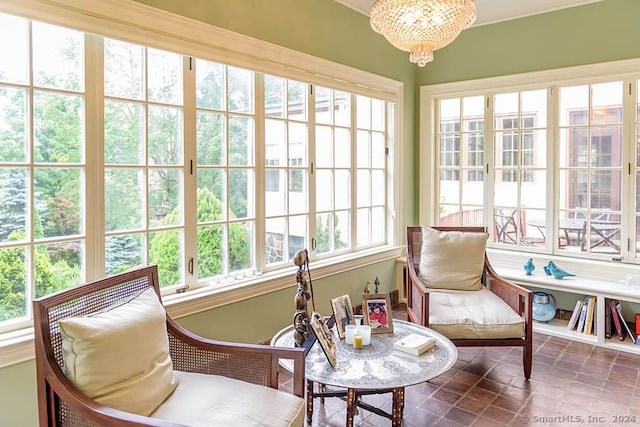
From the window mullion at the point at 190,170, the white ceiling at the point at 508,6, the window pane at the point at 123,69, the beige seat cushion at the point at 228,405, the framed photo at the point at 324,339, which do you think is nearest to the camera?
the beige seat cushion at the point at 228,405

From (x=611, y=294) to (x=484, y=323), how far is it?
51.9 inches

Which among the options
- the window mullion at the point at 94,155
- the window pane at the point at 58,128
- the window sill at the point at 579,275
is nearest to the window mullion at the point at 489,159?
the window sill at the point at 579,275

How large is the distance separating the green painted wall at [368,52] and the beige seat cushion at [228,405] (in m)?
0.89

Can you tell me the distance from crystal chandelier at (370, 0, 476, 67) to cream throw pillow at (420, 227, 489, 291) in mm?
1570

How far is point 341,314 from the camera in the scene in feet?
8.43

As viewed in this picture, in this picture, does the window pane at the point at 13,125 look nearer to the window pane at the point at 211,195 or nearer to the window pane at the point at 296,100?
the window pane at the point at 211,195

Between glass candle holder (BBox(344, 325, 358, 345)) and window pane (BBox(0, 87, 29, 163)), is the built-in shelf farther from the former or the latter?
window pane (BBox(0, 87, 29, 163))

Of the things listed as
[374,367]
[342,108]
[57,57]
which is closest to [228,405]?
[374,367]

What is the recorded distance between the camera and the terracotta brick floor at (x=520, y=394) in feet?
8.17

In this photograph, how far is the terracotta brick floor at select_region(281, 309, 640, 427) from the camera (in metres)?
2.49

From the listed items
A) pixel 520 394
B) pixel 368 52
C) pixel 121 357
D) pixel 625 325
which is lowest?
pixel 520 394

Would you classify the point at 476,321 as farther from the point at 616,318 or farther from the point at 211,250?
the point at 211,250

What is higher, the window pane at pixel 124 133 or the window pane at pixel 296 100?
the window pane at pixel 296 100

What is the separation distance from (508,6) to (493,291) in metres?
2.55
